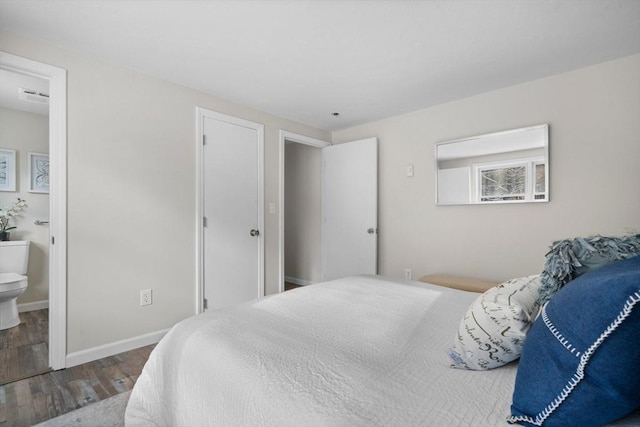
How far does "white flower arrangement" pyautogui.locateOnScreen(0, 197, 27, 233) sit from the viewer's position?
3.42 metres

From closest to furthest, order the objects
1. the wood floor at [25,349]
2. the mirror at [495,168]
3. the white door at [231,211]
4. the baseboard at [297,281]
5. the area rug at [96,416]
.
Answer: the area rug at [96,416], the wood floor at [25,349], the mirror at [495,168], the white door at [231,211], the baseboard at [297,281]

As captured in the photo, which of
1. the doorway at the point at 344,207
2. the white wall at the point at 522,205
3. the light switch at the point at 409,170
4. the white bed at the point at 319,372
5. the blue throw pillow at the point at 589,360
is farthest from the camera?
the doorway at the point at 344,207

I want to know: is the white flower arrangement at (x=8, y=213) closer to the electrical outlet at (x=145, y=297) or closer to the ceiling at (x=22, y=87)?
the ceiling at (x=22, y=87)

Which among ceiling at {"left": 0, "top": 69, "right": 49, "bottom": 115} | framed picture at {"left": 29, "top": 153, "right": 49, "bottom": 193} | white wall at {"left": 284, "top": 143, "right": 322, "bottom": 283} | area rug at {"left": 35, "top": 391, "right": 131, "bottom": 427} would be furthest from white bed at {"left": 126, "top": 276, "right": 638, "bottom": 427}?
framed picture at {"left": 29, "top": 153, "right": 49, "bottom": 193}

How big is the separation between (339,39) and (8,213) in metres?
4.08

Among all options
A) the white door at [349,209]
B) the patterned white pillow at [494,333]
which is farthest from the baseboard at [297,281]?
the patterned white pillow at [494,333]

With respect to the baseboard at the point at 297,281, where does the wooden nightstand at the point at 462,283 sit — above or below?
above

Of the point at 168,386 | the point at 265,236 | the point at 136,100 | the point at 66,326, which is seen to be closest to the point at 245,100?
the point at 136,100

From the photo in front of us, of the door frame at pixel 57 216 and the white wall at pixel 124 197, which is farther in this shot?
the white wall at pixel 124 197

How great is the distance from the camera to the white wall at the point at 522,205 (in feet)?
7.84

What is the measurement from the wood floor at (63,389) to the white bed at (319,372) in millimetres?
757

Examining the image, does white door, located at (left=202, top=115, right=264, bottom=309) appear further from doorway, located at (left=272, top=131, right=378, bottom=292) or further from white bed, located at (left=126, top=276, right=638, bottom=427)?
white bed, located at (left=126, top=276, right=638, bottom=427)

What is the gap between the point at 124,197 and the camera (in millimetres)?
2521

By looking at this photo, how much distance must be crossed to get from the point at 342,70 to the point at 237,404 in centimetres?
248
